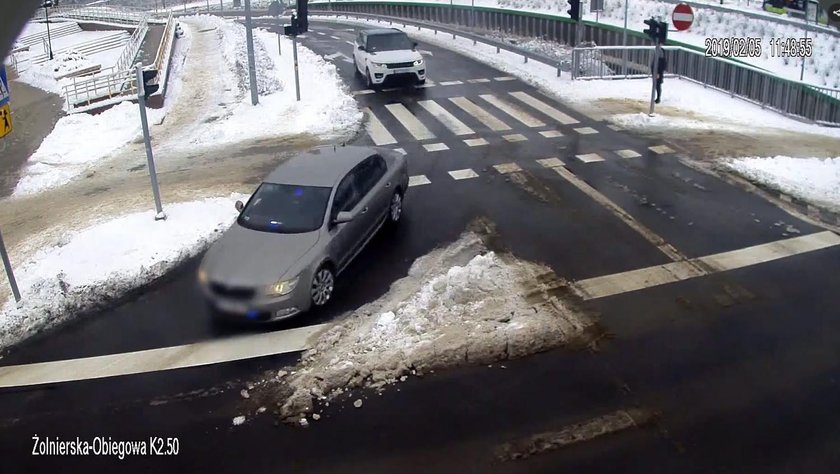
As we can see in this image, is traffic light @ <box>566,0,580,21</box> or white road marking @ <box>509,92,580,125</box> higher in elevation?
traffic light @ <box>566,0,580,21</box>

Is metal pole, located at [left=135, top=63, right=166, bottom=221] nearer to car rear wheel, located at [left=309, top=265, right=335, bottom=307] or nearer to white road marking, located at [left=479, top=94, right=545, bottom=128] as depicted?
car rear wheel, located at [left=309, top=265, right=335, bottom=307]

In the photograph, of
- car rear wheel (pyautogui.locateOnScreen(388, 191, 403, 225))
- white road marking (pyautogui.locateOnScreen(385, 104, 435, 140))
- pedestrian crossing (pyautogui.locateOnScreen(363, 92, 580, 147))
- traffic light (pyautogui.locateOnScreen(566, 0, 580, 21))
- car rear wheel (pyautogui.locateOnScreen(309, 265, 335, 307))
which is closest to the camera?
car rear wheel (pyautogui.locateOnScreen(309, 265, 335, 307))

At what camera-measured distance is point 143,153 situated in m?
19.1

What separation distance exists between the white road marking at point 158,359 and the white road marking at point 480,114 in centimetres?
1078

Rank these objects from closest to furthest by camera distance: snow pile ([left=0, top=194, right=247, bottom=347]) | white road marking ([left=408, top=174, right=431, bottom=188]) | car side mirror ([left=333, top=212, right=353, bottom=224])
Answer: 1. snow pile ([left=0, top=194, right=247, bottom=347])
2. car side mirror ([left=333, top=212, right=353, bottom=224])
3. white road marking ([left=408, top=174, right=431, bottom=188])

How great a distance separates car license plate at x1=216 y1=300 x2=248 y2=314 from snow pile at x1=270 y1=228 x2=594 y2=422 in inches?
41.9

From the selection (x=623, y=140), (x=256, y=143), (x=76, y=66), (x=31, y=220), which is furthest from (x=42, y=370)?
(x=76, y=66)

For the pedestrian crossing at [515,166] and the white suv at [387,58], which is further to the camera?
the white suv at [387,58]

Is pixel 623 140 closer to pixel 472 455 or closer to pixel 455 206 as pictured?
pixel 455 206

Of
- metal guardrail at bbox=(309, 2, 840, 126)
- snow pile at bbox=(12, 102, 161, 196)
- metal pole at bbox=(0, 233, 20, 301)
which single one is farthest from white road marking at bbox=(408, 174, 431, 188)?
metal guardrail at bbox=(309, 2, 840, 126)

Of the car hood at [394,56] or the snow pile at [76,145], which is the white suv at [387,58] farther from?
the snow pile at [76,145]

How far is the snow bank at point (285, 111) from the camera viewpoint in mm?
19594

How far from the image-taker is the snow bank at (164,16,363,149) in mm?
19594

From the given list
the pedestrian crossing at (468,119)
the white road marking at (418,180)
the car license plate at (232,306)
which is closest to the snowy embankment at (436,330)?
the car license plate at (232,306)
